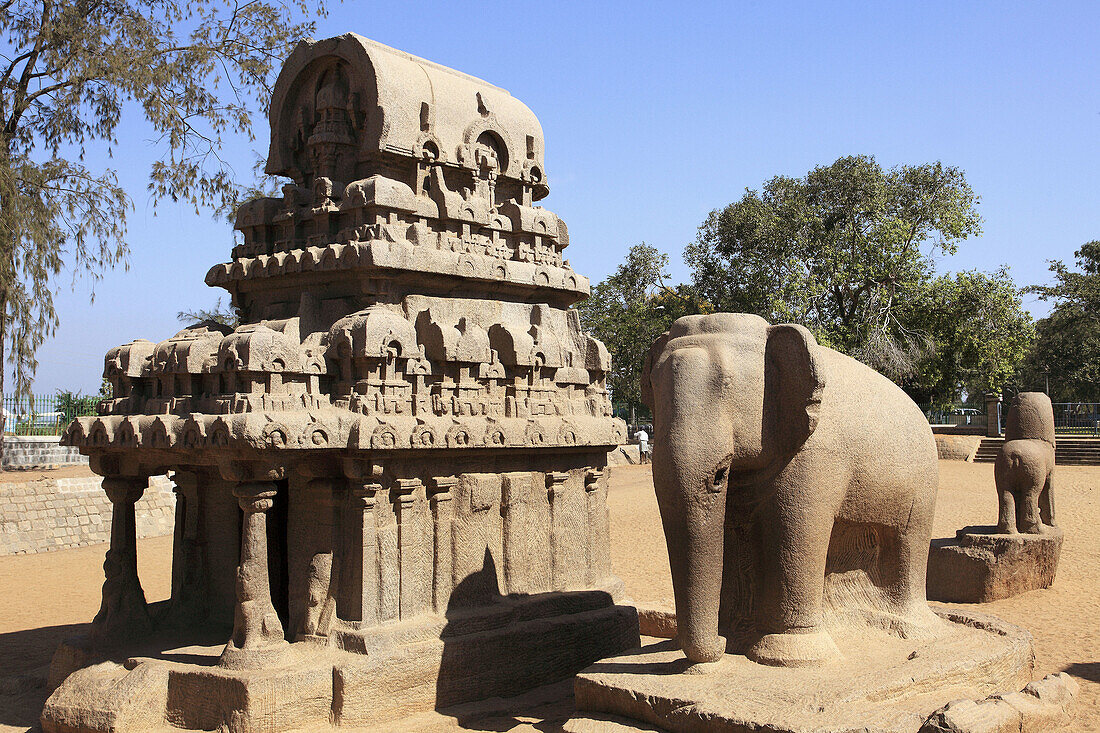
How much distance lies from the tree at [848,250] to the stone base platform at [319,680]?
22.5 metres

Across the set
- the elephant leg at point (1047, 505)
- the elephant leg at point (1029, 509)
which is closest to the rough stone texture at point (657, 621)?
the elephant leg at point (1029, 509)

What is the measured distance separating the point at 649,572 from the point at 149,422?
9084mm

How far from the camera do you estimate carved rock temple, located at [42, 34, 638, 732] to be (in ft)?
22.5

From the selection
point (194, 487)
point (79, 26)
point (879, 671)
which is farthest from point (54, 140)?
point (879, 671)

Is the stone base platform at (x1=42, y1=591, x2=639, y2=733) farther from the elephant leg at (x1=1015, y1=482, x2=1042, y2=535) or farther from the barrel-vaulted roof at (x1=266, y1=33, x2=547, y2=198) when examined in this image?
the elephant leg at (x1=1015, y1=482, x2=1042, y2=535)

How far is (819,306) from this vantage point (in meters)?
30.5

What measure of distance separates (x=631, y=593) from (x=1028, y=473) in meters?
5.31

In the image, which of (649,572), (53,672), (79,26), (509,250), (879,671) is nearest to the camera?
(879,671)

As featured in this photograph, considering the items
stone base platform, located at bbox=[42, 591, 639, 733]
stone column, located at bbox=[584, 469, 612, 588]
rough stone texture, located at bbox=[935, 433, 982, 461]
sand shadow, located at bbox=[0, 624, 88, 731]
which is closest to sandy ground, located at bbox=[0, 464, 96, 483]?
sand shadow, located at bbox=[0, 624, 88, 731]

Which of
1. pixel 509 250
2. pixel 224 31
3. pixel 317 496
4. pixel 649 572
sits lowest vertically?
pixel 649 572

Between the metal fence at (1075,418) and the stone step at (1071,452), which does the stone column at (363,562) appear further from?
the metal fence at (1075,418)

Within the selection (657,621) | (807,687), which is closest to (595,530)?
(657,621)

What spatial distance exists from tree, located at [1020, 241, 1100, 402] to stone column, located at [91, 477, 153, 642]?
3734 cm

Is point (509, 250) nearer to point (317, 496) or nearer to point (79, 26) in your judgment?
point (317, 496)
